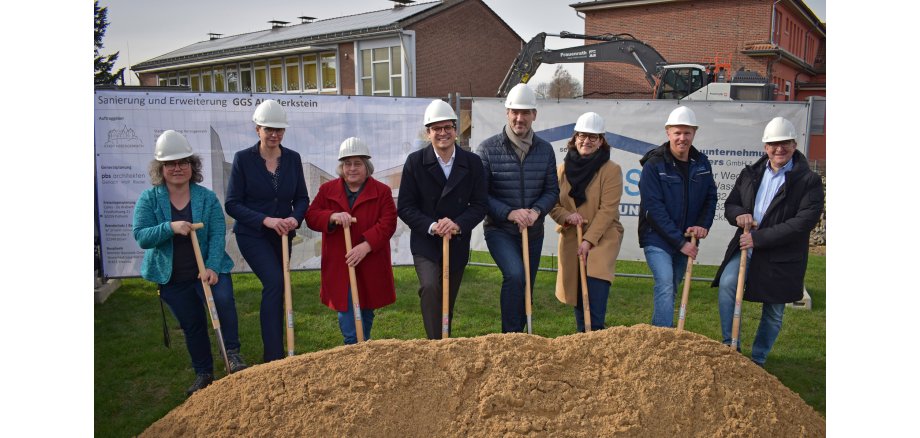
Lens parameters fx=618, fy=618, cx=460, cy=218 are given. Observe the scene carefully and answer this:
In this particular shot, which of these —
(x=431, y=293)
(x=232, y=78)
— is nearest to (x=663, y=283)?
(x=431, y=293)

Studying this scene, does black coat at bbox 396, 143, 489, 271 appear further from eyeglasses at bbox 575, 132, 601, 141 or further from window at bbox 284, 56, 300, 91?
window at bbox 284, 56, 300, 91

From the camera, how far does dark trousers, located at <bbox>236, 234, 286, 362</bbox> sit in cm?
461

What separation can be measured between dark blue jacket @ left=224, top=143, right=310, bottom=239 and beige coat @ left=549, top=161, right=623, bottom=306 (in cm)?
212

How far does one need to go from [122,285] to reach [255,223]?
469 centimetres

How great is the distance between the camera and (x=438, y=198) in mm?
4727

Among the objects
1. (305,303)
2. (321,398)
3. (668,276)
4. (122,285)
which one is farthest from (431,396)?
(122,285)

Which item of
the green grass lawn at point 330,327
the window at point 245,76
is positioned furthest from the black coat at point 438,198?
the window at point 245,76

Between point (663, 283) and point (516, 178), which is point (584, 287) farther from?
point (516, 178)

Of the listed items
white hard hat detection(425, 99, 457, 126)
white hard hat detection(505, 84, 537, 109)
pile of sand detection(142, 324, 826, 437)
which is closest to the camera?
pile of sand detection(142, 324, 826, 437)

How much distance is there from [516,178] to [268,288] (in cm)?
208

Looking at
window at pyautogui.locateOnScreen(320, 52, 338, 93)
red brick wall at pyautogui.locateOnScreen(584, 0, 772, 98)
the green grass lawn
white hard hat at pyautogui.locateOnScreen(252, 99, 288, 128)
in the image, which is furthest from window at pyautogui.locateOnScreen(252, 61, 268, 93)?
white hard hat at pyautogui.locateOnScreen(252, 99, 288, 128)

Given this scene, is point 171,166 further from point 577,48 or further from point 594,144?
point 577,48

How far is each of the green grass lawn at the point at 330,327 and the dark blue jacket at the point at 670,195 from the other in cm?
156

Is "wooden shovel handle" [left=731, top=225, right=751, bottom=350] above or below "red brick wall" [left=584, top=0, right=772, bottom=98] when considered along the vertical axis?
below
